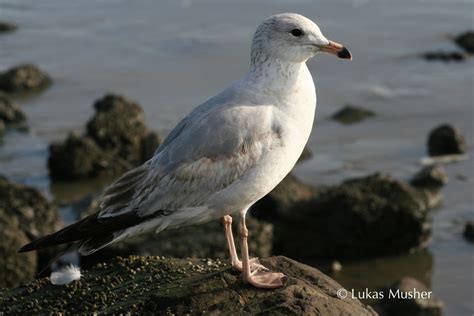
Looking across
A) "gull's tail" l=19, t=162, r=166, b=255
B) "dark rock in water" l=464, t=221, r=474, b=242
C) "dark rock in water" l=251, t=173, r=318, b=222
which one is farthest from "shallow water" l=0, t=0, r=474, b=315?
"gull's tail" l=19, t=162, r=166, b=255

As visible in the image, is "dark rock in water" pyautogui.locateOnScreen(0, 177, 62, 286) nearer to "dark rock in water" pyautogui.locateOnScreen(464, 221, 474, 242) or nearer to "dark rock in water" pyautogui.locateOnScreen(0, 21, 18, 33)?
"dark rock in water" pyautogui.locateOnScreen(464, 221, 474, 242)

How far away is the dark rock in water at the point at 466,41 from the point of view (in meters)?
17.8

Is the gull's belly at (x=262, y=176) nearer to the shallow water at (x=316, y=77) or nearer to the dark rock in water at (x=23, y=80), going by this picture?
the shallow water at (x=316, y=77)

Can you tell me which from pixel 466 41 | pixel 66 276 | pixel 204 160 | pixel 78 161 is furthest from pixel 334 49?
pixel 466 41

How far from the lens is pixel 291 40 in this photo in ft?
24.0

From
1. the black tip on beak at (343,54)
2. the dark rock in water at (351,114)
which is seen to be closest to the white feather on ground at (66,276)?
the black tip on beak at (343,54)

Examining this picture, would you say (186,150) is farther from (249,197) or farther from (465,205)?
(465,205)

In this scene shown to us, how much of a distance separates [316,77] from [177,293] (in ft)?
33.8

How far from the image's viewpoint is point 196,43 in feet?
60.4

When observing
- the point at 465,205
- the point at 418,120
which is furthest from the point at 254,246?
the point at 418,120

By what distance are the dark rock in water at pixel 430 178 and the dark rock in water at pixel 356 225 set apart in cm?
122

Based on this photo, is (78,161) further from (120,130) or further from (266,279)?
(266,279)

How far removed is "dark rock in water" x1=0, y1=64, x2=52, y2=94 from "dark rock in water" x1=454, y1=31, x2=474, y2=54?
7.59 meters

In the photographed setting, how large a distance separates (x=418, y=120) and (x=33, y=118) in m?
6.20
